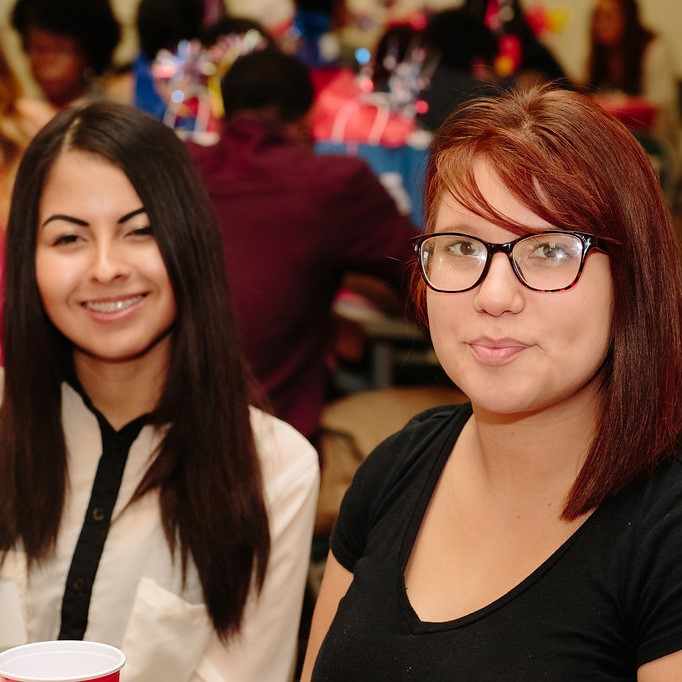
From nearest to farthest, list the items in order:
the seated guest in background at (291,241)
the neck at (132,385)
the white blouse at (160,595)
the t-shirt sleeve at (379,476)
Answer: the t-shirt sleeve at (379,476), the white blouse at (160,595), the neck at (132,385), the seated guest in background at (291,241)

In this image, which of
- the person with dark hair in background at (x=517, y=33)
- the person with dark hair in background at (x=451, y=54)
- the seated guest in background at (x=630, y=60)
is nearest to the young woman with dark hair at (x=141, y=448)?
the person with dark hair in background at (x=451, y=54)

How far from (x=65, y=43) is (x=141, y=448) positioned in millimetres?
2824

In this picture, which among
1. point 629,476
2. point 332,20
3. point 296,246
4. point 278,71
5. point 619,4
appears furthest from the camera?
point 619,4

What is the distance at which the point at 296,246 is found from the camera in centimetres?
263

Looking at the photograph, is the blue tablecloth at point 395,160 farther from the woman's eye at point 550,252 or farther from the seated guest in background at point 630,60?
the seated guest in background at point 630,60

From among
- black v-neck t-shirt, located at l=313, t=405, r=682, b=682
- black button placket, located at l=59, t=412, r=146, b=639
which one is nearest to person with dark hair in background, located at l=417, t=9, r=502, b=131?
black button placket, located at l=59, t=412, r=146, b=639

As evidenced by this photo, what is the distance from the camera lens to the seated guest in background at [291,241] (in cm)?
262

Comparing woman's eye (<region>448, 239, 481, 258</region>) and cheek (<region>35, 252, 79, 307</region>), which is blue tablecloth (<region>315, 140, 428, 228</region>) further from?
woman's eye (<region>448, 239, 481, 258</region>)

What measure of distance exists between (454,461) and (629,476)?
0.28 metres

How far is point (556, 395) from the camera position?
117cm

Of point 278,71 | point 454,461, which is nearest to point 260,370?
point 278,71

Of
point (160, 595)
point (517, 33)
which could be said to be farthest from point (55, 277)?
point (517, 33)

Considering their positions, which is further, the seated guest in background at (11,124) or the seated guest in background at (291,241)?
the seated guest in background at (11,124)

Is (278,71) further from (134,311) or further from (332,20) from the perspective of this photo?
(332,20)
